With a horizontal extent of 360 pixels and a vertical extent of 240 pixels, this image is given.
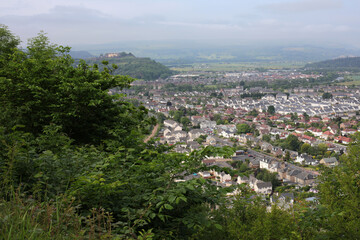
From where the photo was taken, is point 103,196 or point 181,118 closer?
point 103,196

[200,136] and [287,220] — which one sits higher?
[287,220]

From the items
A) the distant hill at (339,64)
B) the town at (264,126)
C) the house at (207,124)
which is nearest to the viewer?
the town at (264,126)

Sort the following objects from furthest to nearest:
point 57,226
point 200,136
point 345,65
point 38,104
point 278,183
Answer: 1. point 345,65
2. point 200,136
3. point 278,183
4. point 38,104
5. point 57,226

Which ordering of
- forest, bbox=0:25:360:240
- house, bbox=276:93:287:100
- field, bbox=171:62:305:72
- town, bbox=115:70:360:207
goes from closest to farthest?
forest, bbox=0:25:360:240 < town, bbox=115:70:360:207 < house, bbox=276:93:287:100 < field, bbox=171:62:305:72

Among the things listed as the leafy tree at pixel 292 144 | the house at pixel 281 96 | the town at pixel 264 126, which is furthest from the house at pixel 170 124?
the house at pixel 281 96

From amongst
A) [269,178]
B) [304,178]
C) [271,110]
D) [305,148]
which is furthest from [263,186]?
[271,110]

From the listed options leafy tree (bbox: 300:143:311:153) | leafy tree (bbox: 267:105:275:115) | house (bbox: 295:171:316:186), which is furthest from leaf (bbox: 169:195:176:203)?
leafy tree (bbox: 267:105:275:115)

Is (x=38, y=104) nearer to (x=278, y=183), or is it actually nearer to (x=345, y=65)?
(x=278, y=183)

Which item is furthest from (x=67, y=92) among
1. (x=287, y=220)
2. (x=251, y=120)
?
(x=251, y=120)

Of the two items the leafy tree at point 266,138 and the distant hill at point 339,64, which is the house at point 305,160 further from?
the distant hill at point 339,64

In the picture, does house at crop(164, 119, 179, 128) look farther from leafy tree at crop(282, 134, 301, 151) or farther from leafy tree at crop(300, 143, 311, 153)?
leafy tree at crop(300, 143, 311, 153)

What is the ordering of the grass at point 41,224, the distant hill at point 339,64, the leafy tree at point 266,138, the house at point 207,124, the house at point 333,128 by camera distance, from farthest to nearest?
the distant hill at point 339,64 → the house at point 207,124 → the house at point 333,128 → the leafy tree at point 266,138 → the grass at point 41,224
